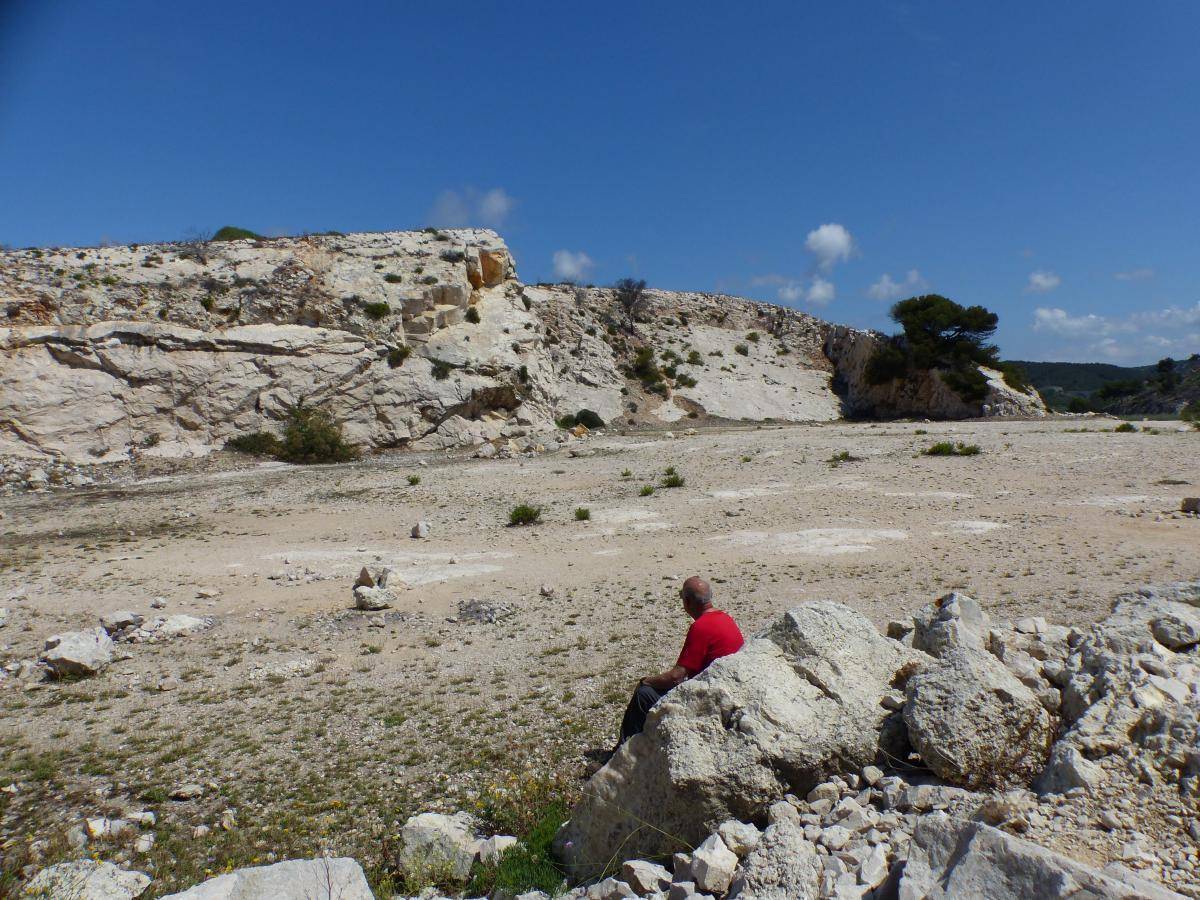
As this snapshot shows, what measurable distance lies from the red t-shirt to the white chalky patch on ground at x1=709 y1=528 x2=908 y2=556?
681 cm

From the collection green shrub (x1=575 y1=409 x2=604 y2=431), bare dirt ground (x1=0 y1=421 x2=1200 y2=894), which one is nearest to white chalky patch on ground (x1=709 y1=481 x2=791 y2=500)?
bare dirt ground (x1=0 y1=421 x2=1200 y2=894)

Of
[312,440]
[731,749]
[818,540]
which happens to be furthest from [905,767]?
[312,440]

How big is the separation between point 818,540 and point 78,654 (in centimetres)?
1065

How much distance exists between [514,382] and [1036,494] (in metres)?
23.4

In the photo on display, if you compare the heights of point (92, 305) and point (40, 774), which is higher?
point (92, 305)

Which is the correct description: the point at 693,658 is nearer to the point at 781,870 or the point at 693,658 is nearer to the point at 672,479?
the point at 781,870

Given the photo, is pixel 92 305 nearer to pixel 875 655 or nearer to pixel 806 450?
pixel 806 450

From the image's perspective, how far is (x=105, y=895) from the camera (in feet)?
12.9

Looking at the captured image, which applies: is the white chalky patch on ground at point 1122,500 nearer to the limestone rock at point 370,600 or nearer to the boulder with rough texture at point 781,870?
the limestone rock at point 370,600

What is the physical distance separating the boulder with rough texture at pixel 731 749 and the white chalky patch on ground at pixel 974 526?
891 cm

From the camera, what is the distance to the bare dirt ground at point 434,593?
544 cm

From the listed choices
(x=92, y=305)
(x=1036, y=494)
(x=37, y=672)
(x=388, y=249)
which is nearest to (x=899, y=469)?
(x=1036, y=494)

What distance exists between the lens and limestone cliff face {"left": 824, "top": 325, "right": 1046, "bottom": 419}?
1475 inches

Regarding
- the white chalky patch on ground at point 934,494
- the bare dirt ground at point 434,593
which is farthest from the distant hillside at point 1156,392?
the white chalky patch on ground at point 934,494
